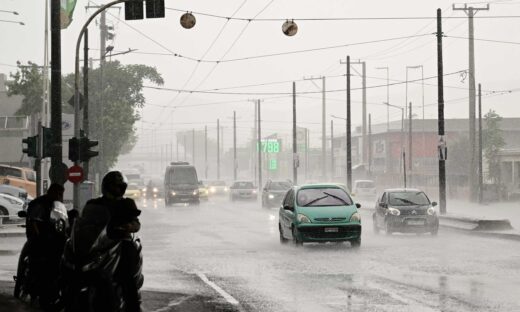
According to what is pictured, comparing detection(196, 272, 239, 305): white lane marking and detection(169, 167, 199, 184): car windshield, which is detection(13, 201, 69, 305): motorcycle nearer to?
detection(196, 272, 239, 305): white lane marking

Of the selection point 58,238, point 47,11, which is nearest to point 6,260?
point 58,238

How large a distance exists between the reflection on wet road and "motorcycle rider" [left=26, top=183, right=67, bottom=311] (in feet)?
8.24

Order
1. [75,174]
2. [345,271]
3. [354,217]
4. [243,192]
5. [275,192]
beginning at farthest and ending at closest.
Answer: [243,192]
[275,192]
[75,174]
[354,217]
[345,271]

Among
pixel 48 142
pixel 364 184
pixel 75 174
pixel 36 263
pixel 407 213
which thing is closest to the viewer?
pixel 36 263

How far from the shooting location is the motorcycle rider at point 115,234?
27.1ft

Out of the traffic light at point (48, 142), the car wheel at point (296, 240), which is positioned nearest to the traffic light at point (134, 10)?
the traffic light at point (48, 142)

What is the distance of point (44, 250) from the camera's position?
11.6 meters

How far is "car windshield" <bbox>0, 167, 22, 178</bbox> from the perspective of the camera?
4753cm

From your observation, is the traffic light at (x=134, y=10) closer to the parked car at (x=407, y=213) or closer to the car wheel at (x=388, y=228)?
the parked car at (x=407, y=213)

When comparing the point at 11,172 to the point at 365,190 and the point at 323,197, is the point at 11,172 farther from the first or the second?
the point at 365,190

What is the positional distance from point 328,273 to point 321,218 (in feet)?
20.6

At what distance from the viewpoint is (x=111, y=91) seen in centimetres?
7756

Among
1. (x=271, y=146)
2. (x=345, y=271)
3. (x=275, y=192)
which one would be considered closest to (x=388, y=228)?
(x=345, y=271)

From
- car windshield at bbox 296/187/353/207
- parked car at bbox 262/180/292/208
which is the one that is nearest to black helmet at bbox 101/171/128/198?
car windshield at bbox 296/187/353/207
